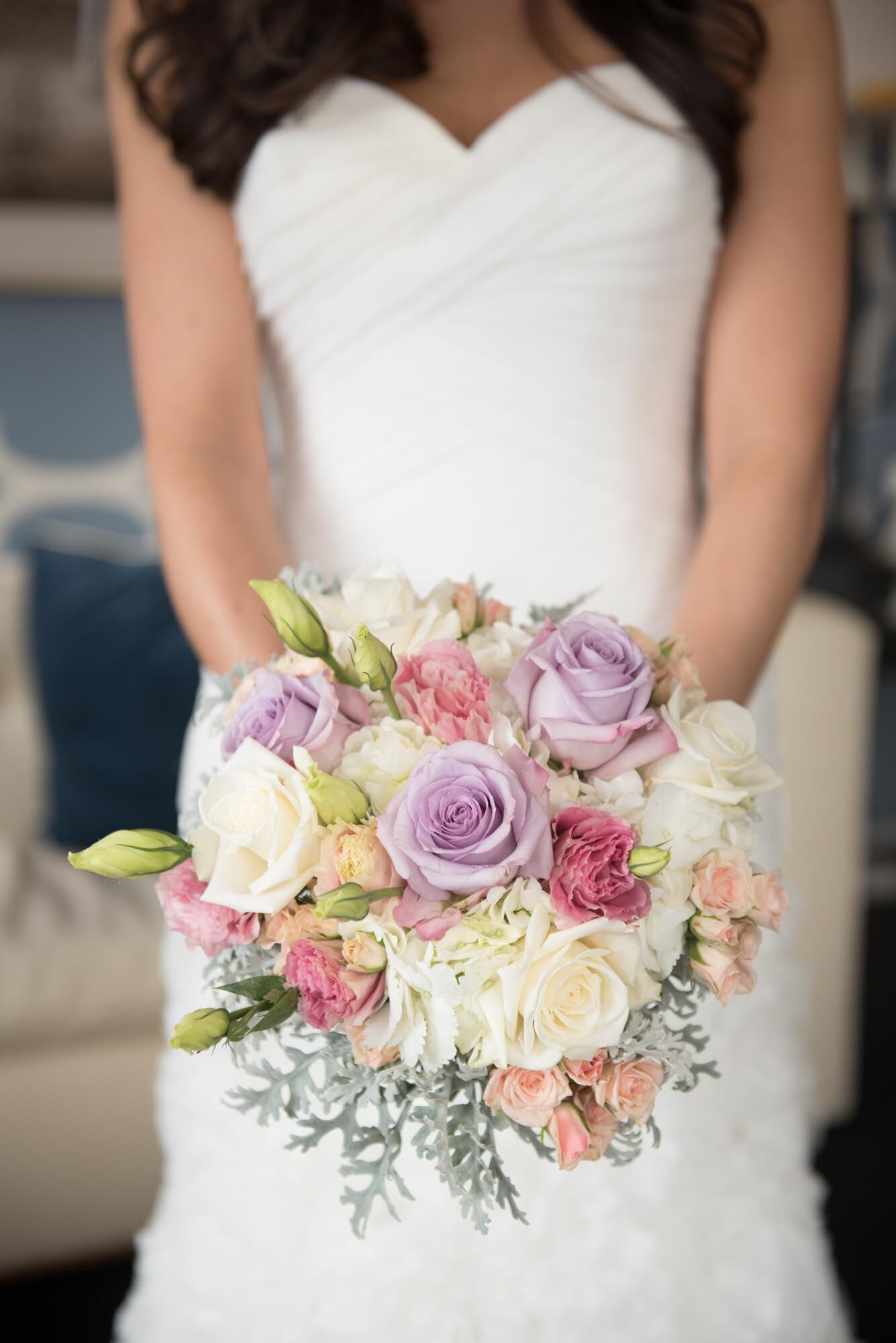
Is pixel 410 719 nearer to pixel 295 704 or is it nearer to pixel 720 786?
pixel 295 704

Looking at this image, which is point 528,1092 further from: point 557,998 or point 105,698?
point 105,698

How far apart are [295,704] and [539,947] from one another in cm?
18

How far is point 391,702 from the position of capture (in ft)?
2.08

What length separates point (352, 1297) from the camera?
966 mm

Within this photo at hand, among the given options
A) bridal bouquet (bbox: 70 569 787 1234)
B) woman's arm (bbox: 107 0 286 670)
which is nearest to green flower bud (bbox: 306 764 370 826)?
bridal bouquet (bbox: 70 569 787 1234)

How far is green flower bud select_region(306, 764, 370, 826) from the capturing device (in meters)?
0.57

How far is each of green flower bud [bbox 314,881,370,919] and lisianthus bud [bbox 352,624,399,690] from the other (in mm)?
108

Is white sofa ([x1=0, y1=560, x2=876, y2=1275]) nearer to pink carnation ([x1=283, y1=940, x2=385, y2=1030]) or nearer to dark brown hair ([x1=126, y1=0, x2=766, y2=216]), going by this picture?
dark brown hair ([x1=126, y1=0, x2=766, y2=216])

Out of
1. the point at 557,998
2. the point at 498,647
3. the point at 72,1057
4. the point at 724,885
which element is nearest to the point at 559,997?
the point at 557,998

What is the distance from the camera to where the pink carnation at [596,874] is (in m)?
0.55

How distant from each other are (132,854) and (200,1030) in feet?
0.32

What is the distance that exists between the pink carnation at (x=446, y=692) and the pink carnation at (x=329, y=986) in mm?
121

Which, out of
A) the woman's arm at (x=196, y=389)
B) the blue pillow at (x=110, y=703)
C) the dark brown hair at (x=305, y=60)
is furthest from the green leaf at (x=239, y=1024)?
the blue pillow at (x=110, y=703)

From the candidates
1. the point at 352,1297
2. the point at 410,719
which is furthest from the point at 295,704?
the point at 352,1297
